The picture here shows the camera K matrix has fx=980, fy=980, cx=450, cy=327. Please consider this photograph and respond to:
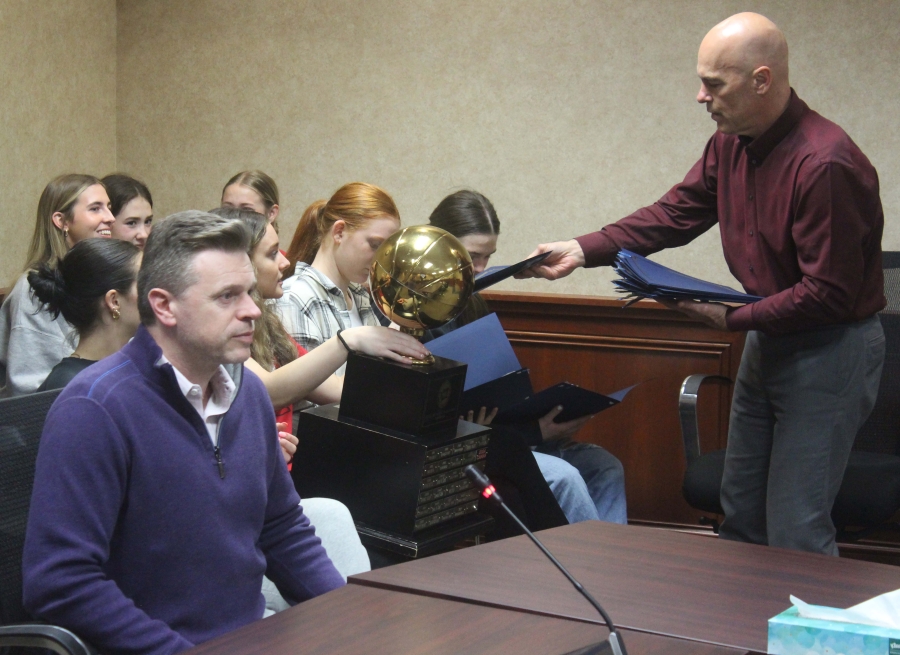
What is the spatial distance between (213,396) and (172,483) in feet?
0.63

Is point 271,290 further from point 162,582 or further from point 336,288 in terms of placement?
point 162,582

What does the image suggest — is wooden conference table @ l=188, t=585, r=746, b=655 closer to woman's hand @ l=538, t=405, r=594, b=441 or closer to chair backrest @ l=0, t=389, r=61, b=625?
chair backrest @ l=0, t=389, r=61, b=625

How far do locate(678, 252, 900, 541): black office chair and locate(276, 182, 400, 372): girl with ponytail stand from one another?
1000 mm

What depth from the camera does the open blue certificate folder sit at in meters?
2.61

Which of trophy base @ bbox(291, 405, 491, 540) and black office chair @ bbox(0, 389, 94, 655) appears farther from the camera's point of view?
trophy base @ bbox(291, 405, 491, 540)

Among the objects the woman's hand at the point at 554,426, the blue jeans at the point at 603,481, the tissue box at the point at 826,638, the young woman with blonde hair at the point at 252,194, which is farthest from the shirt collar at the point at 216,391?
the young woman with blonde hair at the point at 252,194

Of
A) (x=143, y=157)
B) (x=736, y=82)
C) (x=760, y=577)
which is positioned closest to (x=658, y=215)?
(x=736, y=82)

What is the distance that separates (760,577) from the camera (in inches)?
59.0

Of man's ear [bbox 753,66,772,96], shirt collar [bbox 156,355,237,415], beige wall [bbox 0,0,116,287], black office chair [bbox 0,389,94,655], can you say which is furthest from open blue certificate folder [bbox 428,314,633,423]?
beige wall [bbox 0,0,116,287]

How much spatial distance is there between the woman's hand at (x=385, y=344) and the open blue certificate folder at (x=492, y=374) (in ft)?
1.69

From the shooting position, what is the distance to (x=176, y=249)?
159 cm

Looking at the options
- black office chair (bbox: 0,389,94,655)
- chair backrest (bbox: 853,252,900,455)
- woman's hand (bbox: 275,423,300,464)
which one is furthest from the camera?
chair backrest (bbox: 853,252,900,455)

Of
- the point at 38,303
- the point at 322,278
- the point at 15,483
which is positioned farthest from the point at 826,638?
the point at 38,303

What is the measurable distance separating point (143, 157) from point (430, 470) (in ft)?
12.0
